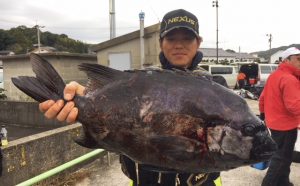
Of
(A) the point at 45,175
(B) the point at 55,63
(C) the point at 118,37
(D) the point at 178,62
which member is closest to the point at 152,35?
(C) the point at 118,37

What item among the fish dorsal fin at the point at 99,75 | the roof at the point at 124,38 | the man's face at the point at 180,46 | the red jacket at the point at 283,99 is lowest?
the red jacket at the point at 283,99

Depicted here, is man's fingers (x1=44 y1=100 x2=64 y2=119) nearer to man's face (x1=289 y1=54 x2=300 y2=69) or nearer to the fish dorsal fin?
the fish dorsal fin

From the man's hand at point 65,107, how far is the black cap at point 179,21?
2.42 ft

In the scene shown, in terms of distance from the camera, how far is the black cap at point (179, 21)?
249 centimetres

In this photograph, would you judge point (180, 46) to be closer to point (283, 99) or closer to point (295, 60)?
point (283, 99)

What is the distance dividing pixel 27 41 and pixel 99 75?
7002cm

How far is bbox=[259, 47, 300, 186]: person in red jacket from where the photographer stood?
5140mm

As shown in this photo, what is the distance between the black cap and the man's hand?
74 cm

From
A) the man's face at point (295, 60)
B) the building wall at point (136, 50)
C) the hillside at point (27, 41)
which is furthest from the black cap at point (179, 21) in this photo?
the hillside at point (27, 41)

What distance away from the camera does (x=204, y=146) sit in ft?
5.86

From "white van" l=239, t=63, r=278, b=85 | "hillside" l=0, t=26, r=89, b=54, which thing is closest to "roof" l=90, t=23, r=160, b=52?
"white van" l=239, t=63, r=278, b=85

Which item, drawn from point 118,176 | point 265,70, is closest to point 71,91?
point 118,176

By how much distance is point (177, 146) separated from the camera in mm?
1804

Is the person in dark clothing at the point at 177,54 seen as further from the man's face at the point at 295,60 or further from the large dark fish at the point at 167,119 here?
the man's face at the point at 295,60
